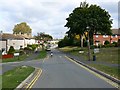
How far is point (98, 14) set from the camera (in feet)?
283

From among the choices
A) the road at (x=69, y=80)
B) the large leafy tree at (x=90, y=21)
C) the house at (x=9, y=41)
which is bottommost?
the road at (x=69, y=80)

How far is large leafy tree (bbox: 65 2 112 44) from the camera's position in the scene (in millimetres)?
83500

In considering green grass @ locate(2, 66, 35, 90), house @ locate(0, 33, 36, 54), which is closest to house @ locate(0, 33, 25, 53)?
house @ locate(0, 33, 36, 54)

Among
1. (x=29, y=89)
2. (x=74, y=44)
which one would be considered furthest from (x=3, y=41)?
(x=29, y=89)

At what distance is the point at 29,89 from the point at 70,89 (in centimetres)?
212

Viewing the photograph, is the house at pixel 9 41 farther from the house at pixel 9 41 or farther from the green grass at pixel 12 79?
the green grass at pixel 12 79

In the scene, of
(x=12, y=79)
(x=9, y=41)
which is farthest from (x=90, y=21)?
(x=12, y=79)

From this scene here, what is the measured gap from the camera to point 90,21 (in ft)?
270

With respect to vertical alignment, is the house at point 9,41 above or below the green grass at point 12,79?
above

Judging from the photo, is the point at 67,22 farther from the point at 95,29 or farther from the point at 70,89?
the point at 70,89

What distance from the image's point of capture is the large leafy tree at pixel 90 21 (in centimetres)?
8350

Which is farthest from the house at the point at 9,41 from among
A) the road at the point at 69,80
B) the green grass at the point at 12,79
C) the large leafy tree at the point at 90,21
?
the green grass at the point at 12,79

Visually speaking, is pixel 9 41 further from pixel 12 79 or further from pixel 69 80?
pixel 69 80

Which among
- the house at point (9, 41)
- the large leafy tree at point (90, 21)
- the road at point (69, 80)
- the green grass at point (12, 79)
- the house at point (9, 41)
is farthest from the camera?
the house at point (9, 41)
